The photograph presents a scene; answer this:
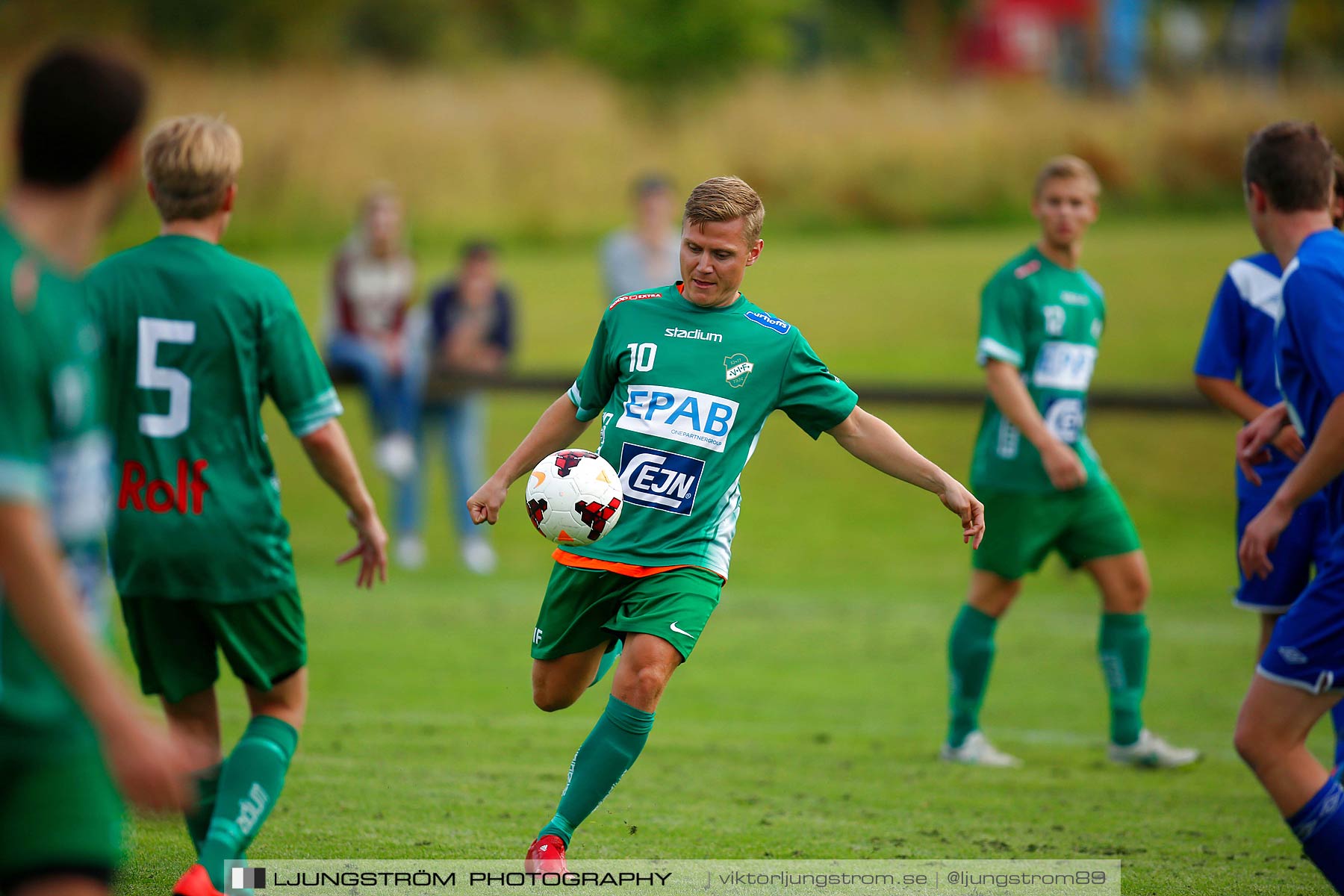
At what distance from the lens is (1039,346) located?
256 inches

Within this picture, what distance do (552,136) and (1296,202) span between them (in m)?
21.3

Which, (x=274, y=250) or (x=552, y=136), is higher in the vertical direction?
(x=552, y=136)

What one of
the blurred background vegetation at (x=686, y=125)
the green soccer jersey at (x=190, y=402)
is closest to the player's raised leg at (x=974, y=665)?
the green soccer jersey at (x=190, y=402)

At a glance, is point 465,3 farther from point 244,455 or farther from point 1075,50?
point 244,455

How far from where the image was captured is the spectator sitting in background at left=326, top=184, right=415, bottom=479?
472 inches

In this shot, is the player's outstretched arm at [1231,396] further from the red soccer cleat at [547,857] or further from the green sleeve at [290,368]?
the green sleeve at [290,368]

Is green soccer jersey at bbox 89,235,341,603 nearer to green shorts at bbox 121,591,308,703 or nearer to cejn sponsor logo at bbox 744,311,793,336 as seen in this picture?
green shorts at bbox 121,591,308,703

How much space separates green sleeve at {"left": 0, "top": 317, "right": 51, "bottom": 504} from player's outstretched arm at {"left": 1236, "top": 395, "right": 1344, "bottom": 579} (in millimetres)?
3149

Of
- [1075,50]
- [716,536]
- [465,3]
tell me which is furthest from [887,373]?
[465,3]

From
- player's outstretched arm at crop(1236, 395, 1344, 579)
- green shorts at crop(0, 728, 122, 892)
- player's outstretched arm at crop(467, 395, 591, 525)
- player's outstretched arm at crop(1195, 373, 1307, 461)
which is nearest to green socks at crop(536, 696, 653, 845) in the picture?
player's outstretched arm at crop(467, 395, 591, 525)

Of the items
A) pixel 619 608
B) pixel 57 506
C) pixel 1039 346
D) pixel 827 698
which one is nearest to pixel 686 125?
pixel 827 698

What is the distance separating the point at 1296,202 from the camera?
4.27m

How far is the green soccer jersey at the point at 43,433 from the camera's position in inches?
94.0

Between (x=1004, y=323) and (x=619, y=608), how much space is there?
108 inches
